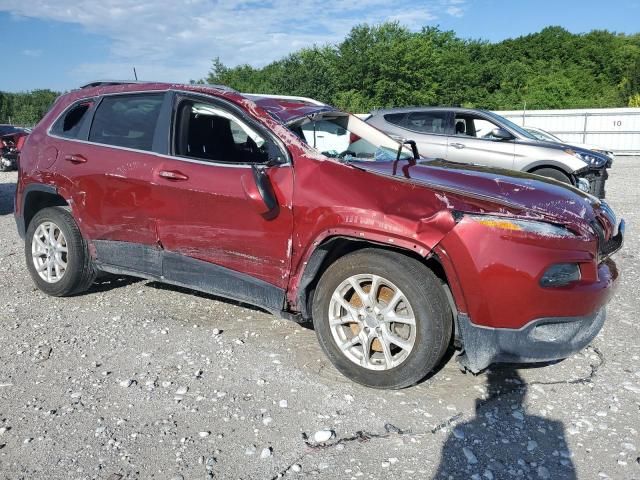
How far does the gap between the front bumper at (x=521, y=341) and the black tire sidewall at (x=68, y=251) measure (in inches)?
126

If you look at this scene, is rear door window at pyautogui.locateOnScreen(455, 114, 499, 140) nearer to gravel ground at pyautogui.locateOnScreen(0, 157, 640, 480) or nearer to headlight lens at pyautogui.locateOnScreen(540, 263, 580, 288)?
gravel ground at pyautogui.locateOnScreen(0, 157, 640, 480)

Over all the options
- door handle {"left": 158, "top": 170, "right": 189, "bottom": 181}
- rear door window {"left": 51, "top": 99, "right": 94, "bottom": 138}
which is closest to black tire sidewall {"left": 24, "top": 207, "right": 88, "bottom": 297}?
rear door window {"left": 51, "top": 99, "right": 94, "bottom": 138}

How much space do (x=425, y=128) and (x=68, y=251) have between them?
7154 mm

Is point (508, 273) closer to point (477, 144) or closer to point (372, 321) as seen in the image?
point (372, 321)

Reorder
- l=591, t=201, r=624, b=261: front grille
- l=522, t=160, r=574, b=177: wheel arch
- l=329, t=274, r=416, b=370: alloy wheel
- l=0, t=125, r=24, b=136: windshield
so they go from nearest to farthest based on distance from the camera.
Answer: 1. l=329, t=274, r=416, b=370: alloy wheel
2. l=591, t=201, r=624, b=261: front grille
3. l=522, t=160, r=574, b=177: wheel arch
4. l=0, t=125, r=24, b=136: windshield

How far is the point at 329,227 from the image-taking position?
10.9 feet

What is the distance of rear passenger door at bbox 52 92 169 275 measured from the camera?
4.19 metres

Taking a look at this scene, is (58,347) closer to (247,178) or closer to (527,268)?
(247,178)

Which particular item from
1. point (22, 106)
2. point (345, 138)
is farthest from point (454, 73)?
point (345, 138)

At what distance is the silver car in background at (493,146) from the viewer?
9375 mm

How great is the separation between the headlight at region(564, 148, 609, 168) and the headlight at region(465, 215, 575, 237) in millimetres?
7146

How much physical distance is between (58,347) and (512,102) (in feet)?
155

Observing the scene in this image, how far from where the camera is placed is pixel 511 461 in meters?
2.72

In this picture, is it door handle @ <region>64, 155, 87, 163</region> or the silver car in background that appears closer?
door handle @ <region>64, 155, 87, 163</region>
